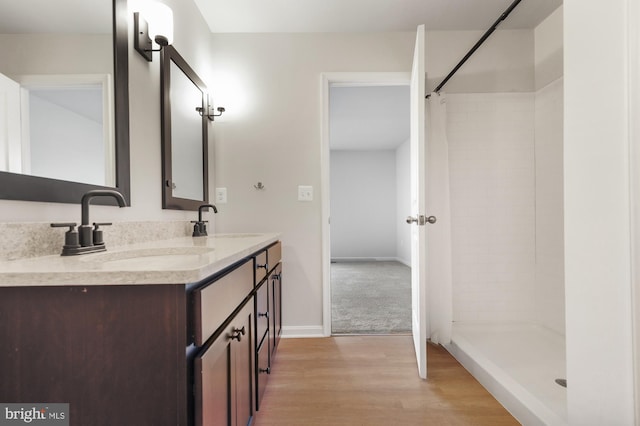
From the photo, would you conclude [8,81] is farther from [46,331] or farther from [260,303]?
[260,303]

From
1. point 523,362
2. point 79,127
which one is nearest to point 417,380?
point 523,362

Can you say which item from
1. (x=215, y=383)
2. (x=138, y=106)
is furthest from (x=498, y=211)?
(x=138, y=106)

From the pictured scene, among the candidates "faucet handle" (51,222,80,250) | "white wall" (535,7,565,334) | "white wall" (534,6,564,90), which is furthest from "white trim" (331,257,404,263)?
"faucet handle" (51,222,80,250)

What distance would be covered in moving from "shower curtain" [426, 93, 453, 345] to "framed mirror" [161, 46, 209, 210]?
1673mm

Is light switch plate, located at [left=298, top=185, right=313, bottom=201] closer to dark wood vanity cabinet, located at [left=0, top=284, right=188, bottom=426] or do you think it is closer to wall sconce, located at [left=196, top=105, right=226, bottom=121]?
wall sconce, located at [left=196, top=105, right=226, bottom=121]

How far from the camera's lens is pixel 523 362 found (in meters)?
1.66

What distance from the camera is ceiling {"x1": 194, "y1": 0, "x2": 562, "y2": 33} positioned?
6.18 feet

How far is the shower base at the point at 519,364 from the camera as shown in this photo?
1.24 meters

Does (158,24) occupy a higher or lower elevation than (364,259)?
higher

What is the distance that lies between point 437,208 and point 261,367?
1.61m

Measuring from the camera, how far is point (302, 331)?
2176 mm

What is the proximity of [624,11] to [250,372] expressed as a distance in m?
1.64

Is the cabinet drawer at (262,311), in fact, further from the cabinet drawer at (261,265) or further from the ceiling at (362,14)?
the ceiling at (362,14)

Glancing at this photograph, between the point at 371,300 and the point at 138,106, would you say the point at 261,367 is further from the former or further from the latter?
the point at 371,300
